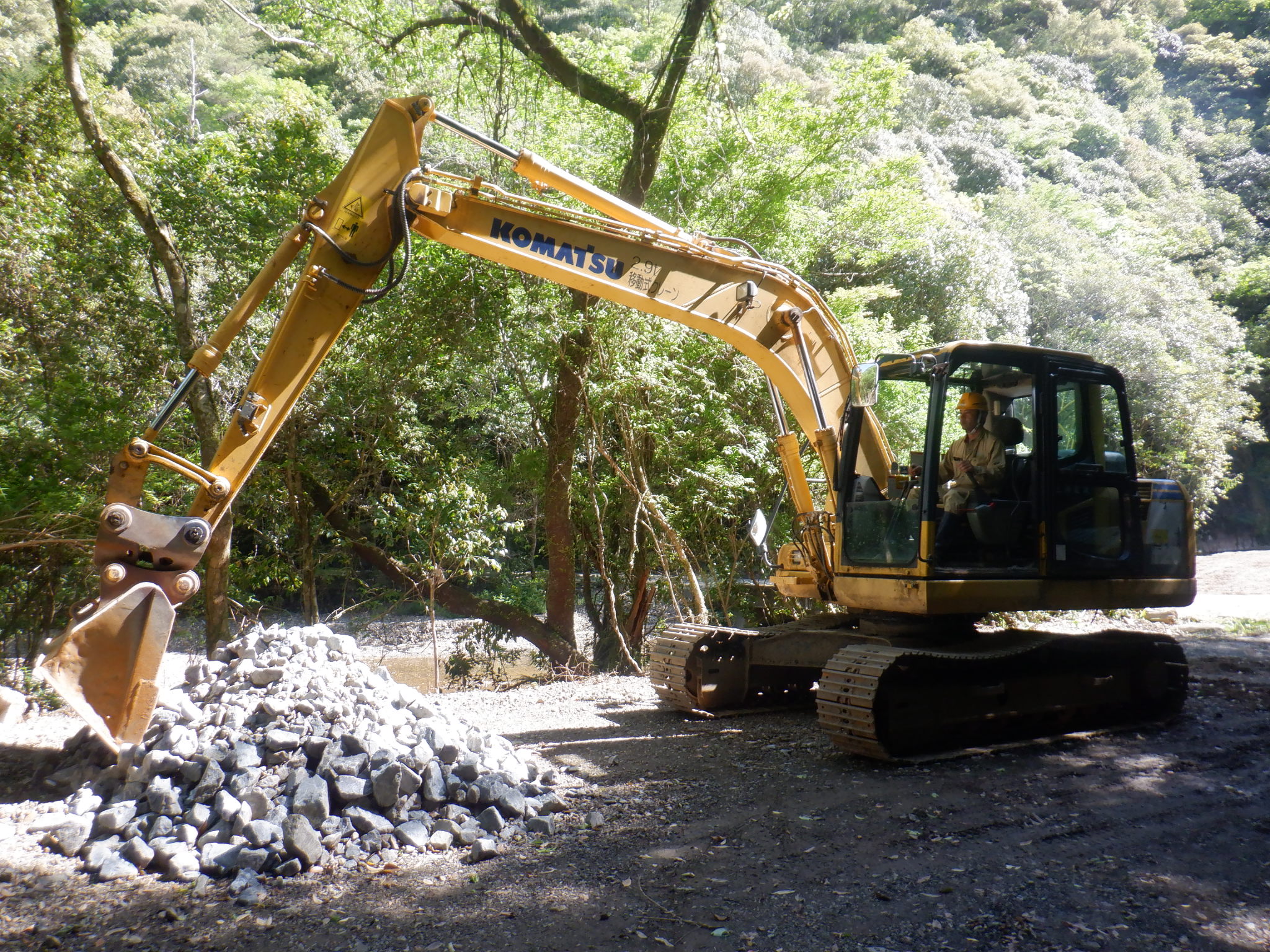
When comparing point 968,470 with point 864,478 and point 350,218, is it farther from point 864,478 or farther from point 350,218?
point 350,218

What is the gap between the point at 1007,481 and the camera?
5.20m

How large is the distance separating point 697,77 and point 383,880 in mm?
8311

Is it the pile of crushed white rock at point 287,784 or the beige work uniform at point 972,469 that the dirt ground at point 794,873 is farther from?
the beige work uniform at point 972,469

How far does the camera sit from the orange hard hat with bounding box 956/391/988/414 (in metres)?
5.39

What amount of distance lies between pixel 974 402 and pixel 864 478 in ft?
2.72

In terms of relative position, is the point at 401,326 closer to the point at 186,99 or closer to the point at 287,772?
the point at 287,772

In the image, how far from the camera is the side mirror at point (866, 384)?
5.05 meters

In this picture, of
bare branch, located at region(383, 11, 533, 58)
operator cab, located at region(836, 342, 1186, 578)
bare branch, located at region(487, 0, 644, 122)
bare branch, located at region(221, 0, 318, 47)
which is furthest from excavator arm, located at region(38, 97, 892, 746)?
bare branch, located at region(383, 11, 533, 58)

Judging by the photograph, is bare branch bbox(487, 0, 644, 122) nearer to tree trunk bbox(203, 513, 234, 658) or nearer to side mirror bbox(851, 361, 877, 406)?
side mirror bbox(851, 361, 877, 406)

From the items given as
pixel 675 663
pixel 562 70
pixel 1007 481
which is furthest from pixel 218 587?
pixel 1007 481

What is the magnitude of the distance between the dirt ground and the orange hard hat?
2.13 metres

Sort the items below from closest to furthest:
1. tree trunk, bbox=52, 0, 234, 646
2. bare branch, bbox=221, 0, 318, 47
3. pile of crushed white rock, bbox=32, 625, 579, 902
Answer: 1. pile of crushed white rock, bbox=32, 625, 579, 902
2. tree trunk, bbox=52, 0, 234, 646
3. bare branch, bbox=221, 0, 318, 47

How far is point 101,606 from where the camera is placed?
337cm

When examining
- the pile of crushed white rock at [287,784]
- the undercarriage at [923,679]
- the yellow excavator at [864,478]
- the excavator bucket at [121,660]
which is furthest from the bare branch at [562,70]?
the excavator bucket at [121,660]
